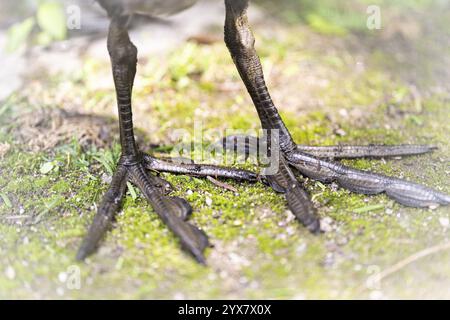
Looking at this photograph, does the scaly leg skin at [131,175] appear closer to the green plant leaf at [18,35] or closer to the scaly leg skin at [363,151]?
the scaly leg skin at [363,151]

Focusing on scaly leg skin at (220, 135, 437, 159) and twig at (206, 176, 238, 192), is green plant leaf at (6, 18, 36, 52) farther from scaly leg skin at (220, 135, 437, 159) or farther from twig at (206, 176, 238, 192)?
scaly leg skin at (220, 135, 437, 159)

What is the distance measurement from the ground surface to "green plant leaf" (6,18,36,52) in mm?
454

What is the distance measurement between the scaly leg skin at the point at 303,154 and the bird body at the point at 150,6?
287 millimetres

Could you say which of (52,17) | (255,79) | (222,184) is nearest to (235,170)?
(222,184)

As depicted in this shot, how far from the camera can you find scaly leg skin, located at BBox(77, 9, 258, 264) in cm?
291

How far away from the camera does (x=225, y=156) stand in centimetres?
370

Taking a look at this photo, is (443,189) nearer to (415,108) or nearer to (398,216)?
(398,216)

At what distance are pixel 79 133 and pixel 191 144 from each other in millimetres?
795

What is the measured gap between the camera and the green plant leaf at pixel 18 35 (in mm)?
4883

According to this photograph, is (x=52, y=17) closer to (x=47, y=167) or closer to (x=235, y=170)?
(x=47, y=167)

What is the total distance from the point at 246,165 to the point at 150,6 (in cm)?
116

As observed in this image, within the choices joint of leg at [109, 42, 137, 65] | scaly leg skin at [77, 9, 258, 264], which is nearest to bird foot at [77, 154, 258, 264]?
scaly leg skin at [77, 9, 258, 264]

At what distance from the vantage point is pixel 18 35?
4.89 metres
